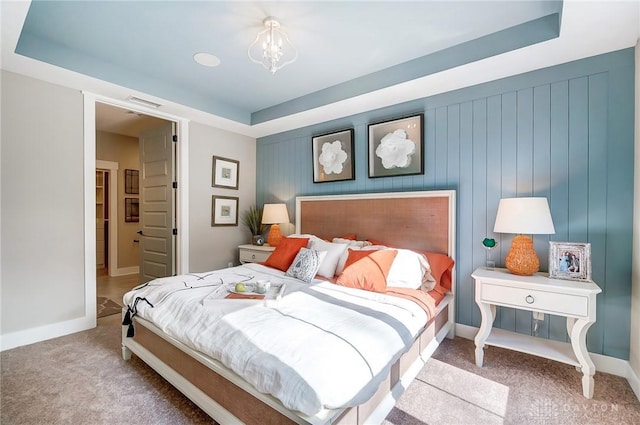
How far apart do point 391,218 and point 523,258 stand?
124cm

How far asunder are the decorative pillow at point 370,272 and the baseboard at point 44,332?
268cm

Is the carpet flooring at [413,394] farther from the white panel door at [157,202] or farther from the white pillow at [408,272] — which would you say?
the white panel door at [157,202]

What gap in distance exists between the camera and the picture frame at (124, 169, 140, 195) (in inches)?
222

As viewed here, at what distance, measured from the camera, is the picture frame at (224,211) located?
416 cm

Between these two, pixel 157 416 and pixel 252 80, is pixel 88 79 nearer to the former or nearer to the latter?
pixel 252 80

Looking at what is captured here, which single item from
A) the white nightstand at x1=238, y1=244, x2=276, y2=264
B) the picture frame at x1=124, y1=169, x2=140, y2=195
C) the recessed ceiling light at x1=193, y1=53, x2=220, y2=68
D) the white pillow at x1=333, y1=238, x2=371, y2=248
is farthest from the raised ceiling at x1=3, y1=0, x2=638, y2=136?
the picture frame at x1=124, y1=169, x2=140, y2=195

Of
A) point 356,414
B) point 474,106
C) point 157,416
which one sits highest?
point 474,106

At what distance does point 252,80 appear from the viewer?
124 inches

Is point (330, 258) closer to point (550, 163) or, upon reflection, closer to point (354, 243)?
point (354, 243)

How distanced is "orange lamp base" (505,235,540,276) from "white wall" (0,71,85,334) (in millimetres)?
4018

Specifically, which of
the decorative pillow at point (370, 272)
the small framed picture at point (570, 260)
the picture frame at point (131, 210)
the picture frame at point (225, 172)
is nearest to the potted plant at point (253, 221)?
the picture frame at point (225, 172)

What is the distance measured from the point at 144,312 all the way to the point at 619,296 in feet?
11.4

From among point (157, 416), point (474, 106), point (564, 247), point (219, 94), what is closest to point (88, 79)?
point (219, 94)

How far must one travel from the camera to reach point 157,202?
4.06 m
